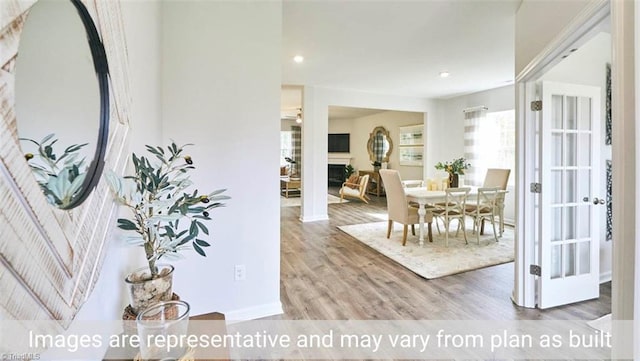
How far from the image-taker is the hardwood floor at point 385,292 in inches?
92.2

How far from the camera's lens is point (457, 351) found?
188 centimetres

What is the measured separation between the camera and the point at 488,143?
5.89 m

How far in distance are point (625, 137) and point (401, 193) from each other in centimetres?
290

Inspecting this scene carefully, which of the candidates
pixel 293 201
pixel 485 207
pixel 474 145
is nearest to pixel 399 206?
pixel 485 207

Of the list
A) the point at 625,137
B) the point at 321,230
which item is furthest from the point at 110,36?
the point at 321,230

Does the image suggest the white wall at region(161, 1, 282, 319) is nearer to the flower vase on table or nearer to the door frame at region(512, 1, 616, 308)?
the door frame at region(512, 1, 616, 308)

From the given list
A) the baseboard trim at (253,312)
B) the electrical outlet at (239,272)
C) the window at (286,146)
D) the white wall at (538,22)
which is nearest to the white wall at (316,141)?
the baseboard trim at (253,312)

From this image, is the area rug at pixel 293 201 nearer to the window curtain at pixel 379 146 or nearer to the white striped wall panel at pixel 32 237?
the window curtain at pixel 379 146

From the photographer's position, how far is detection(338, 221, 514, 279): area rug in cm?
330

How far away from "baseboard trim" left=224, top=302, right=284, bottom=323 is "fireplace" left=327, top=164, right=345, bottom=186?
28.3 feet

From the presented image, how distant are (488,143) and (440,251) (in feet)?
10.5

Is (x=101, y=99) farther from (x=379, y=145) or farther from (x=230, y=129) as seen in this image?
(x=379, y=145)

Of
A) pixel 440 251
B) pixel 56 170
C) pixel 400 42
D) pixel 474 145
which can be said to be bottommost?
pixel 440 251

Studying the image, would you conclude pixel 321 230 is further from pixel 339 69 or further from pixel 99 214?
pixel 99 214
